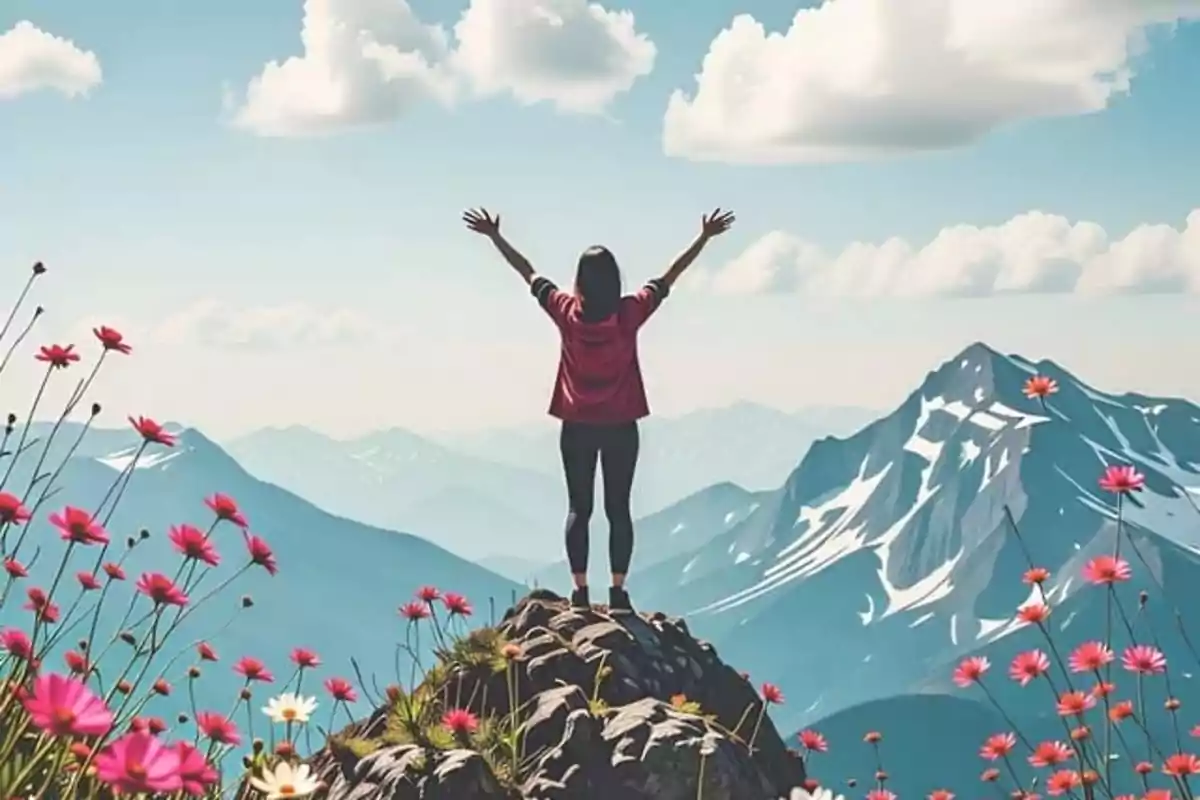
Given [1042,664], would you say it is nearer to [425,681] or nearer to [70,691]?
[425,681]

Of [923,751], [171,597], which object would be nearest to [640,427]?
[171,597]

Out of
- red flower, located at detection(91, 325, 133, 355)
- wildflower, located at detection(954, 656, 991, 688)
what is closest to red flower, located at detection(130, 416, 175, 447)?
red flower, located at detection(91, 325, 133, 355)

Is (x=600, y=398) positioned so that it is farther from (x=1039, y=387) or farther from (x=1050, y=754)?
(x=1050, y=754)

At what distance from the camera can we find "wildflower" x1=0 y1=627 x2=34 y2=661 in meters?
3.98

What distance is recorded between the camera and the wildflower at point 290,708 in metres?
5.01

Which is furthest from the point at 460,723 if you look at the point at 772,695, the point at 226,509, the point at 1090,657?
the point at 1090,657

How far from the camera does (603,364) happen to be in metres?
8.17

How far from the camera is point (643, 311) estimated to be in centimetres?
830

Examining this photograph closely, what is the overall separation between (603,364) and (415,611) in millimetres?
1865

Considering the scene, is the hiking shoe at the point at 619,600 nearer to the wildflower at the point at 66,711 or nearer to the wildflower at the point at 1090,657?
the wildflower at the point at 1090,657

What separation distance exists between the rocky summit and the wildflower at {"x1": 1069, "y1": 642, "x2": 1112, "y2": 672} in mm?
1551

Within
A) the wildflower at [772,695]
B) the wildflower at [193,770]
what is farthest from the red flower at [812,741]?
the wildflower at [193,770]

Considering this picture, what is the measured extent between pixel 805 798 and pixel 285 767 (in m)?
1.27

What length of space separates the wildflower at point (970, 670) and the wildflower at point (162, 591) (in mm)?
3034
